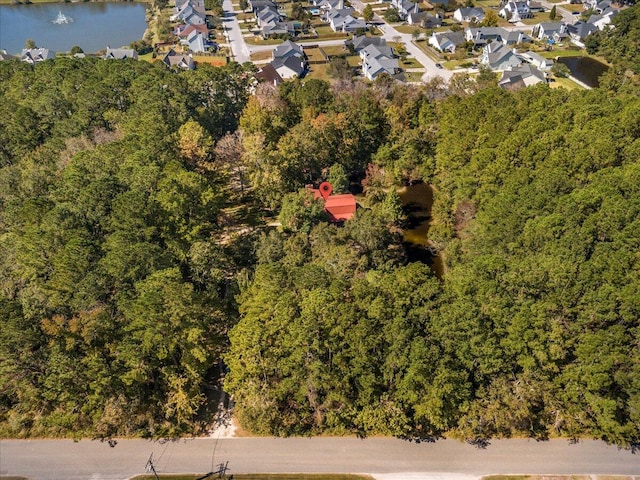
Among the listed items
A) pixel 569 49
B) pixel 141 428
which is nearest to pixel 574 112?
pixel 141 428

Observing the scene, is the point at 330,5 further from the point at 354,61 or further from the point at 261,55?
the point at 354,61

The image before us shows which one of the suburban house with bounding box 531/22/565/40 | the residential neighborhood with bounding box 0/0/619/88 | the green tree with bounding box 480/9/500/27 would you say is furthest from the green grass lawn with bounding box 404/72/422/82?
the suburban house with bounding box 531/22/565/40

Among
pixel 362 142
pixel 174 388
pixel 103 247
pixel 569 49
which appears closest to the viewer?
pixel 174 388

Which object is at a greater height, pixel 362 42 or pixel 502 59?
pixel 362 42

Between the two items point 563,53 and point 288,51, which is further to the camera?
point 563,53

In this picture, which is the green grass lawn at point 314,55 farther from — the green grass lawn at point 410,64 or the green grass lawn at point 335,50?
the green grass lawn at point 410,64

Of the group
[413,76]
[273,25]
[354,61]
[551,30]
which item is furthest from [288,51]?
[551,30]

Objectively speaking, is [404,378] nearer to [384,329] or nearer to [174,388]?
[384,329]
